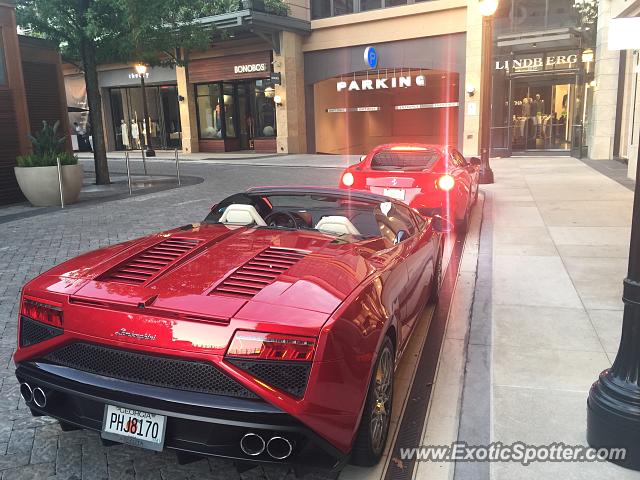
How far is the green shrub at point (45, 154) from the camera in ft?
42.8

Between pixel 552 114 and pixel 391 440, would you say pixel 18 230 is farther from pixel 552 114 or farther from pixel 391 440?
pixel 552 114

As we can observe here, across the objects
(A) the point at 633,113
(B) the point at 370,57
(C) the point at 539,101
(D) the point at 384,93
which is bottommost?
(A) the point at 633,113

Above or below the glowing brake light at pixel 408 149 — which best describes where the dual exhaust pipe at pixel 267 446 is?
below

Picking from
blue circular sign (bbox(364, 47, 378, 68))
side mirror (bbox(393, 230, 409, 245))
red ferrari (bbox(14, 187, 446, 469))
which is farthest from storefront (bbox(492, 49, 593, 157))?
red ferrari (bbox(14, 187, 446, 469))

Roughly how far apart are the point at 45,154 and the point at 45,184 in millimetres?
963

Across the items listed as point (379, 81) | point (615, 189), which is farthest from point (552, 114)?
point (615, 189)

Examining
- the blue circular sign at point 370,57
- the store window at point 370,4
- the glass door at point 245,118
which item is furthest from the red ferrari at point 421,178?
the glass door at point 245,118

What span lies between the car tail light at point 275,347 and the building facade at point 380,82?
831 inches

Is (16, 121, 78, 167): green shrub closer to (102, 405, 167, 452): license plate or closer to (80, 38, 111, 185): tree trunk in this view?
(80, 38, 111, 185): tree trunk

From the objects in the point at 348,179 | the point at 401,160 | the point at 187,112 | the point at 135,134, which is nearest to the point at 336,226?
the point at 348,179

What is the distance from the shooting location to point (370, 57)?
A: 26.1 m

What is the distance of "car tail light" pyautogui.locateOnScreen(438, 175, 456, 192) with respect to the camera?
815 cm

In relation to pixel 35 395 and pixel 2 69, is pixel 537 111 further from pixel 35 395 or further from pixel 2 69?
pixel 35 395

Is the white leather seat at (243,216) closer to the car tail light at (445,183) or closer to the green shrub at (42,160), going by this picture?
the car tail light at (445,183)
